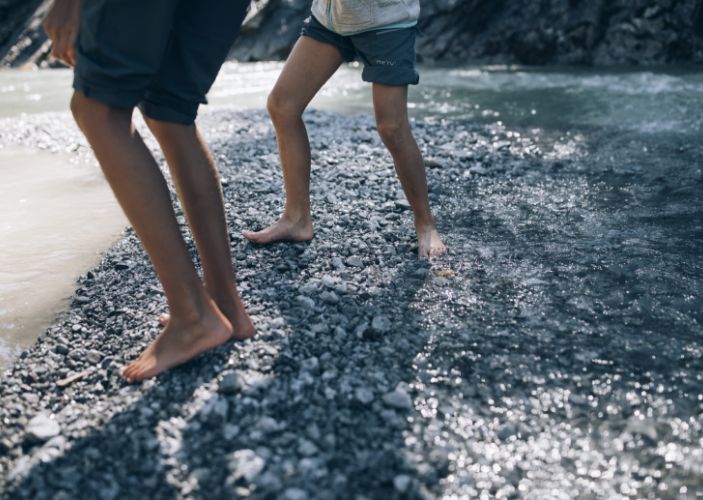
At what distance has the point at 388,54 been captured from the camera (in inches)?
132

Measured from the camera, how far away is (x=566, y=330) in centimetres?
287

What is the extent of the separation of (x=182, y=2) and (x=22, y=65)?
1788 centimetres

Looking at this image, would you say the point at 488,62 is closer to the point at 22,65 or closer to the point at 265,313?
the point at 22,65

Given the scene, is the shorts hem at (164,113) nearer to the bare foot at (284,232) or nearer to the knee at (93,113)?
the knee at (93,113)

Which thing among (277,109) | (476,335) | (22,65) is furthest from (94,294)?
(22,65)

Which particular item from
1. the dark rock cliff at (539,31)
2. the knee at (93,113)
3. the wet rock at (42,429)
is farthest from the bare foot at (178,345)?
the dark rock cliff at (539,31)

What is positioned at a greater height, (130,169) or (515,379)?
(130,169)

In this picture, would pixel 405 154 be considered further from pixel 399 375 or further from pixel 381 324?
pixel 399 375

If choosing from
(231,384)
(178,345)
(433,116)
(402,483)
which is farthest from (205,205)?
(433,116)

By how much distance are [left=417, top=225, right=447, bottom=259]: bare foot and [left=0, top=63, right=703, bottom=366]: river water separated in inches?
48.4

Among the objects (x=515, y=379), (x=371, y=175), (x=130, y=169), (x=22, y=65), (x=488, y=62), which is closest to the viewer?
(x=130, y=169)

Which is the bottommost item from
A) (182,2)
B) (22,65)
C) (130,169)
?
(22,65)

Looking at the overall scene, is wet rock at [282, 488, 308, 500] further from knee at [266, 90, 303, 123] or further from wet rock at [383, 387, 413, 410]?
knee at [266, 90, 303, 123]

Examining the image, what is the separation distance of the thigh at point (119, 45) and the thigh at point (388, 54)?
1.37 meters
